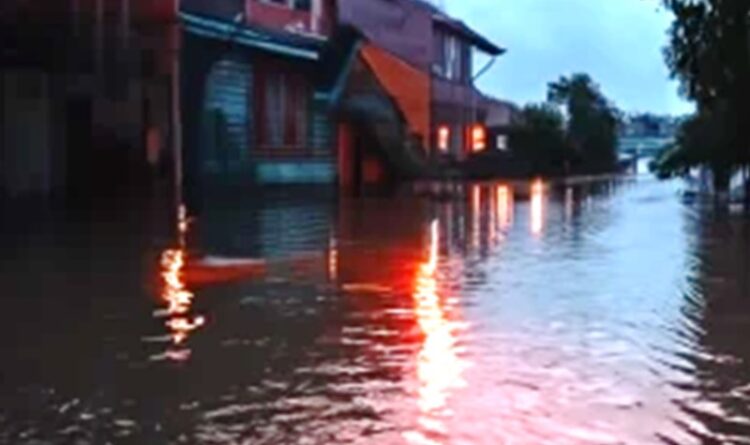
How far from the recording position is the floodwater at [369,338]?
26.0ft

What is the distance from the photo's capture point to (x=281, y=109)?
35.7 m

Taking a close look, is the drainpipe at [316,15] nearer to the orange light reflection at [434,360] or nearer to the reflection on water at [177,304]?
the reflection on water at [177,304]

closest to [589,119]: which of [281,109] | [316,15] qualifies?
[316,15]

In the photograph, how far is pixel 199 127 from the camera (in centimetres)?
2961

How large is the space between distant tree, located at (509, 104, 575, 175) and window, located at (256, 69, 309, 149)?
29.5 m

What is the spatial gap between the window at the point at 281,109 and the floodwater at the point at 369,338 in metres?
12.2

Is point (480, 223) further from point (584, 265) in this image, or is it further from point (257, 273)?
point (257, 273)

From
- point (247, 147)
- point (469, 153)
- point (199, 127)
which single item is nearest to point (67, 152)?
point (199, 127)

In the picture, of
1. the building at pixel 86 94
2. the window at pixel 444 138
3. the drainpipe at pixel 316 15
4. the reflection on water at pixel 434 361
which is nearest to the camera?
the reflection on water at pixel 434 361

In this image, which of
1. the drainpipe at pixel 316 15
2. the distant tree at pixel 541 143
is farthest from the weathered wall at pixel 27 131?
the distant tree at pixel 541 143

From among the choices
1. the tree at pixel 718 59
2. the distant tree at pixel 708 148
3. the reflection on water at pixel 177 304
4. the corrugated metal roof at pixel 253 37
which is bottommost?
the reflection on water at pixel 177 304

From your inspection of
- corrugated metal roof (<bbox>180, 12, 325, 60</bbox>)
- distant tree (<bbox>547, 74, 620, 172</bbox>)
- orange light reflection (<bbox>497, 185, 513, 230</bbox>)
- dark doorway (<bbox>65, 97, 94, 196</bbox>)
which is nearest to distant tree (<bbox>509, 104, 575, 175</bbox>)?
distant tree (<bbox>547, 74, 620, 172</bbox>)

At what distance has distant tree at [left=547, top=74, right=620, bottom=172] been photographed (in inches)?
3226

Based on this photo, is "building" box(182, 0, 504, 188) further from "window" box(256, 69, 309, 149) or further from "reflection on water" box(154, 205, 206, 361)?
"reflection on water" box(154, 205, 206, 361)
